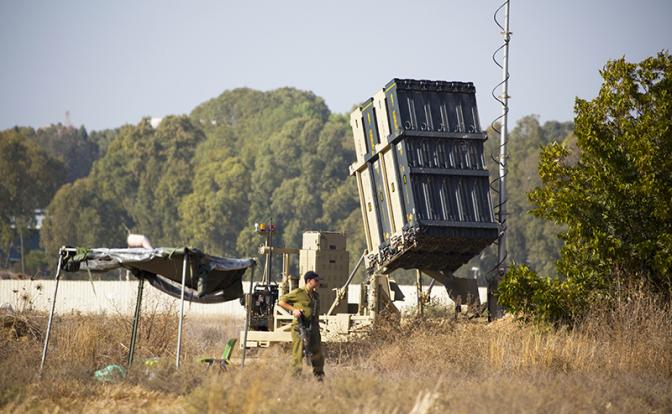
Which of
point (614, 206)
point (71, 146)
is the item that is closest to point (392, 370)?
point (614, 206)

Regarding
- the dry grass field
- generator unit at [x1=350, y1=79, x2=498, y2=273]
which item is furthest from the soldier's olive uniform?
generator unit at [x1=350, y1=79, x2=498, y2=273]

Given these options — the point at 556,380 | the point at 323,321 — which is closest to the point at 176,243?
the point at 323,321

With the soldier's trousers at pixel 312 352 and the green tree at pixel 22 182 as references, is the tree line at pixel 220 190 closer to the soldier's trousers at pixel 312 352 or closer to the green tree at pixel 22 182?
the green tree at pixel 22 182

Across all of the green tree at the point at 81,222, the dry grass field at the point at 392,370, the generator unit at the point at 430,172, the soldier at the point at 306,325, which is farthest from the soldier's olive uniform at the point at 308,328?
the green tree at the point at 81,222

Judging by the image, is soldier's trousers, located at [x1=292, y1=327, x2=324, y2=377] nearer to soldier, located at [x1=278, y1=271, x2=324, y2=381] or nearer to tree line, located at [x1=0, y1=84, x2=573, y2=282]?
soldier, located at [x1=278, y1=271, x2=324, y2=381]

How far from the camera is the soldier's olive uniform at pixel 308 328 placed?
53.8 ft

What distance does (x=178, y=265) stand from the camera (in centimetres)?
1806

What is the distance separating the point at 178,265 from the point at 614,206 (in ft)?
27.2

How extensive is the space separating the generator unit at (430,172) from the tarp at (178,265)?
391 cm

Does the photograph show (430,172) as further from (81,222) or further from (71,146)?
(71,146)

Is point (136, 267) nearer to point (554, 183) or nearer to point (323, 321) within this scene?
point (323, 321)

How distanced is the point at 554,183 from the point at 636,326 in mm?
3519

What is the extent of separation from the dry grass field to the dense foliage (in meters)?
0.59

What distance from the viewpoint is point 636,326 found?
65.1 feet
